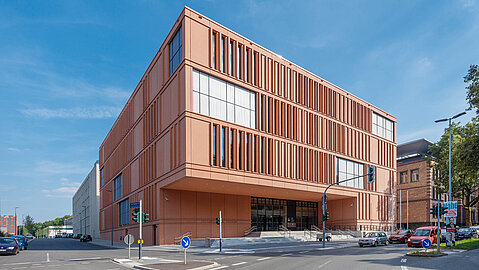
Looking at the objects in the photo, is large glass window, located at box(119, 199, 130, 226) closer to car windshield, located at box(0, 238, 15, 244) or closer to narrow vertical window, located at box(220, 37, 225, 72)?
car windshield, located at box(0, 238, 15, 244)

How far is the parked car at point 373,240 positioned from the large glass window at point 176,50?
23748mm

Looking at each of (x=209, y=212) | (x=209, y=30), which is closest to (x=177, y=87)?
(x=209, y=30)

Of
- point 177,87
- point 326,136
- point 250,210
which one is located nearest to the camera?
point 177,87

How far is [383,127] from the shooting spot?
211 ft

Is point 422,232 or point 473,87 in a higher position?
point 473,87

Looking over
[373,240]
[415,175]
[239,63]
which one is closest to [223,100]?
[239,63]

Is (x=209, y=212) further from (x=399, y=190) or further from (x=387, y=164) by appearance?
(x=399, y=190)

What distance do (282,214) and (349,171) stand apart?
37.5ft

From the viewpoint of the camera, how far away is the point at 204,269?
57.3 feet

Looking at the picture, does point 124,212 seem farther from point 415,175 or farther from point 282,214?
point 415,175

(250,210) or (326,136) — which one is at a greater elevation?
(326,136)

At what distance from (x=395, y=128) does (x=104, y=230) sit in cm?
6031

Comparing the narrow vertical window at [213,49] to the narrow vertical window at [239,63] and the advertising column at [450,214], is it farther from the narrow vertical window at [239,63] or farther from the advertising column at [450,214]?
the advertising column at [450,214]

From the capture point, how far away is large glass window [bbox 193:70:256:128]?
36.3 m
